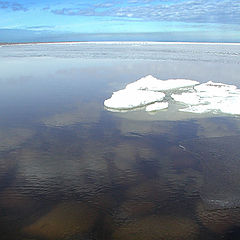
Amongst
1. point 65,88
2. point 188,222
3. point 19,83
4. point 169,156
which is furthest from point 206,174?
point 19,83

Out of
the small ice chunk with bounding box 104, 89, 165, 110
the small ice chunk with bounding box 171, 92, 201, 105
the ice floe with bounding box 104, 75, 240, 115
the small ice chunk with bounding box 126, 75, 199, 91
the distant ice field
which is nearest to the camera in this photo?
the ice floe with bounding box 104, 75, 240, 115

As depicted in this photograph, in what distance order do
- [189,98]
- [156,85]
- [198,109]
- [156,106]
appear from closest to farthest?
[198,109], [156,106], [189,98], [156,85]

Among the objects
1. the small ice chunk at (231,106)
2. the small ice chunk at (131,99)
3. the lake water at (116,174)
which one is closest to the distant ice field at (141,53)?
the small ice chunk at (231,106)

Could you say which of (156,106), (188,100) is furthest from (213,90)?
(156,106)

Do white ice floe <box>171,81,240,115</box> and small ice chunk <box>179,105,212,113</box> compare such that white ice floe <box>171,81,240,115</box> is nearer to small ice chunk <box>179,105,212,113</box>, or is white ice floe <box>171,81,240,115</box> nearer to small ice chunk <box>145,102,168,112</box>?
small ice chunk <box>179,105,212,113</box>

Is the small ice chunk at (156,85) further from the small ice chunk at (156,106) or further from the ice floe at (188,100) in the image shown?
the small ice chunk at (156,106)

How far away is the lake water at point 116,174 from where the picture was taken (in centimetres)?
615

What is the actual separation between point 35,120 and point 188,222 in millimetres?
8749

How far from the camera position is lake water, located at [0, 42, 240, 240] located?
6148 mm

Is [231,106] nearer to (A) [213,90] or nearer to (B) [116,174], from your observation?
(A) [213,90]

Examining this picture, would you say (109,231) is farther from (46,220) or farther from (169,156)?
(169,156)

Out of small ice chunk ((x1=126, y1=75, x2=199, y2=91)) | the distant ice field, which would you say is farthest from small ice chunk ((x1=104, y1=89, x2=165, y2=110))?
the distant ice field

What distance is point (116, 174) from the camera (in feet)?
26.7

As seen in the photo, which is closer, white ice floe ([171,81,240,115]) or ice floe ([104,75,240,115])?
white ice floe ([171,81,240,115])
